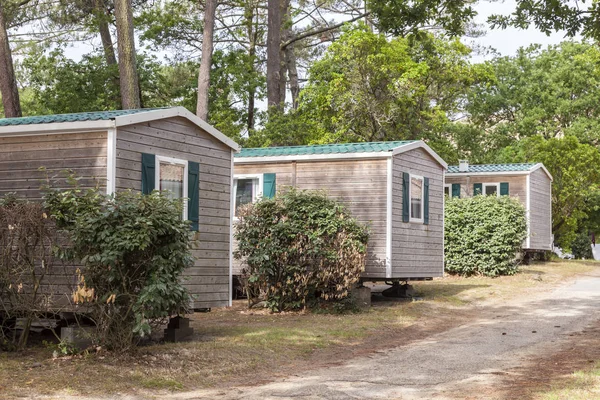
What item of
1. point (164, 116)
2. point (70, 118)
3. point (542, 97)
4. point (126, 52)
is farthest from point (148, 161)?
point (542, 97)

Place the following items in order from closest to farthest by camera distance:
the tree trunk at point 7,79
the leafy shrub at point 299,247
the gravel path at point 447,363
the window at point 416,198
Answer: the gravel path at point 447,363
the leafy shrub at point 299,247
the window at point 416,198
the tree trunk at point 7,79

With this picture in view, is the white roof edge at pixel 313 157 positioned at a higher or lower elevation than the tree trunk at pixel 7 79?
lower

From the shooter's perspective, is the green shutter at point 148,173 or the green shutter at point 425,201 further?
the green shutter at point 425,201

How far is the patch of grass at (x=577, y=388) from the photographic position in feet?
24.1

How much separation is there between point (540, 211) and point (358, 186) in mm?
14561

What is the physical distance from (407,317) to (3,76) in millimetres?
11281

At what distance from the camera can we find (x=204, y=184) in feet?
39.9

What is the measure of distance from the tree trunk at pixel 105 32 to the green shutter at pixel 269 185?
1028cm

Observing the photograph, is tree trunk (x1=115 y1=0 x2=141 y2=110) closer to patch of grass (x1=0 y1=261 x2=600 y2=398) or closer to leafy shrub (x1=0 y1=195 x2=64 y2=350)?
patch of grass (x1=0 y1=261 x2=600 y2=398)

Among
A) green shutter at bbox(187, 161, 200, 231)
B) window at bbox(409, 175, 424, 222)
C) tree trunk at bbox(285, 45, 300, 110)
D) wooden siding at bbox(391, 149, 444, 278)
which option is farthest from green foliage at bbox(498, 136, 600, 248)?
green shutter at bbox(187, 161, 200, 231)

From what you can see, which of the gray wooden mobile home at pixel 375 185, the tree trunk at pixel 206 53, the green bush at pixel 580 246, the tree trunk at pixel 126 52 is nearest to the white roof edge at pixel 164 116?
the gray wooden mobile home at pixel 375 185

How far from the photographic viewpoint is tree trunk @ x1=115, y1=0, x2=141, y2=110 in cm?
1813

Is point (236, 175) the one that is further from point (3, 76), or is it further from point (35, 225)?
point (35, 225)

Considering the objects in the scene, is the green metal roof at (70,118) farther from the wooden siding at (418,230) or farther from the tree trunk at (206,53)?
the tree trunk at (206,53)
